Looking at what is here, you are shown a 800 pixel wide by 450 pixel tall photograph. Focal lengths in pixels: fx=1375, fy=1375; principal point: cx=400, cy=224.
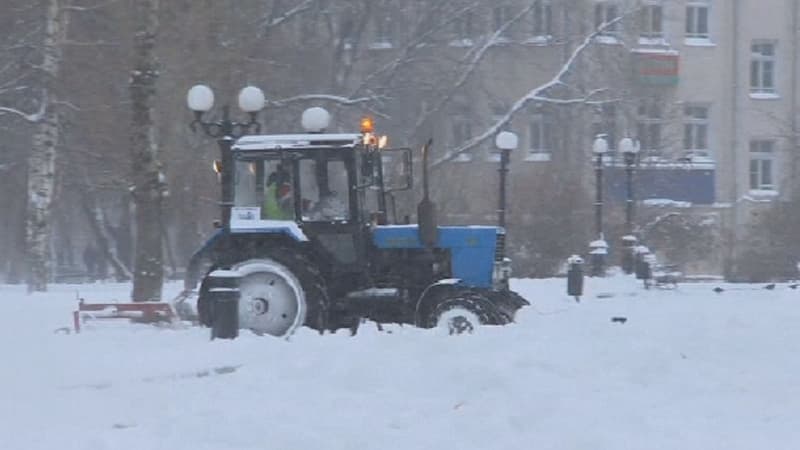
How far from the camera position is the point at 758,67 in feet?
163

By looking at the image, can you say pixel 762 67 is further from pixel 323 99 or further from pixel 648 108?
pixel 323 99

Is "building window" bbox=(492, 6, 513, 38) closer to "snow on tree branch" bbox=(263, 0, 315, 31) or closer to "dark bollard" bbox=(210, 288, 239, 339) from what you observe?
"snow on tree branch" bbox=(263, 0, 315, 31)

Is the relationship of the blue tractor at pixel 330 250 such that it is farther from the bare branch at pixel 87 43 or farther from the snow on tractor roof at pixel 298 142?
the bare branch at pixel 87 43

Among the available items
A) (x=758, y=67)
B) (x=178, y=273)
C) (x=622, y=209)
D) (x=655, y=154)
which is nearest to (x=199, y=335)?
(x=178, y=273)

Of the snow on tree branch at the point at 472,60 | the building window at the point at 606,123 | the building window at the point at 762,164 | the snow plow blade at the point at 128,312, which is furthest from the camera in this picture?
the building window at the point at 762,164

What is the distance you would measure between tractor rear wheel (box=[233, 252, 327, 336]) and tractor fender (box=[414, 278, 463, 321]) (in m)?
1.11

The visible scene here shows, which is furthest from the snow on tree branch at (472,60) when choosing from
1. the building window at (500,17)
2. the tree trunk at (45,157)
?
the tree trunk at (45,157)

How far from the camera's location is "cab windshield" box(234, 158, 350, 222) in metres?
16.0

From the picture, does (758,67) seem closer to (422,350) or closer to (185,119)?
(185,119)

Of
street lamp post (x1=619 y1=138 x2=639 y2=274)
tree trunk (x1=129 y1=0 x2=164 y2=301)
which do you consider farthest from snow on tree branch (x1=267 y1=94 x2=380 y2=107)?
tree trunk (x1=129 y1=0 x2=164 y2=301)

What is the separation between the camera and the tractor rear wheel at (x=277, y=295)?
15.8m

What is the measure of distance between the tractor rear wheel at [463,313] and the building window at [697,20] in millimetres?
34971

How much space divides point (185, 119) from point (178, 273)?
22.9 feet

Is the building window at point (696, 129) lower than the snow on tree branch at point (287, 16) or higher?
lower
